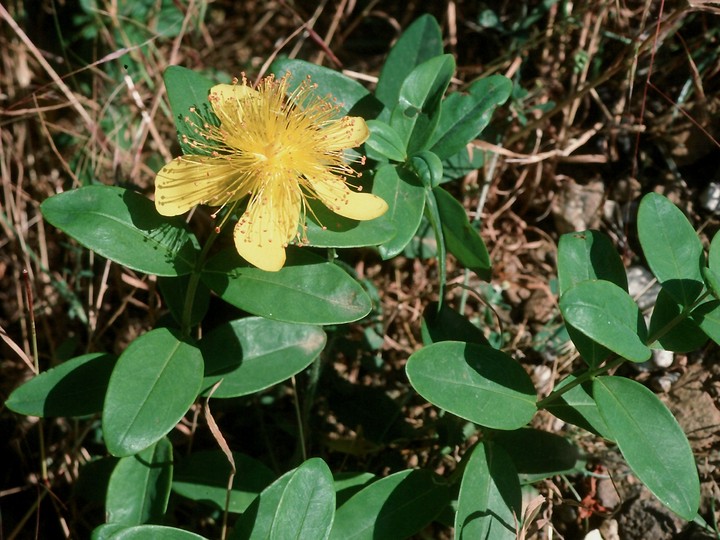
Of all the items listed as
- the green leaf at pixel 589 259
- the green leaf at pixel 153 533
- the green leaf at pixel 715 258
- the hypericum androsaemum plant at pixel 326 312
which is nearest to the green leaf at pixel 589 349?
the hypericum androsaemum plant at pixel 326 312

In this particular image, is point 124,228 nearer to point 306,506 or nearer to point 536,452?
point 306,506

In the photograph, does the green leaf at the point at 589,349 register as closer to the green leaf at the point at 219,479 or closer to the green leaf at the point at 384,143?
the green leaf at the point at 384,143

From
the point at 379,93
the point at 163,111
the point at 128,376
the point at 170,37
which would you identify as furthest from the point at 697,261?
the point at 170,37

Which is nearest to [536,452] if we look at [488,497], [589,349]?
[488,497]

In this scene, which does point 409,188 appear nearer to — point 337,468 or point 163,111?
point 337,468

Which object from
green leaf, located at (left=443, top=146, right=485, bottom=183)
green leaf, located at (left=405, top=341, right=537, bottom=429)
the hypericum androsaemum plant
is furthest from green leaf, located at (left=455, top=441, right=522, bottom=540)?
green leaf, located at (left=443, top=146, right=485, bottom=183)

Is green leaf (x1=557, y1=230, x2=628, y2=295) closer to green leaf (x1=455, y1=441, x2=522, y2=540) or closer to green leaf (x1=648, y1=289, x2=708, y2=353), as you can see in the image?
green leaf (x1=648, y1=289, x2=708, y2=353)
